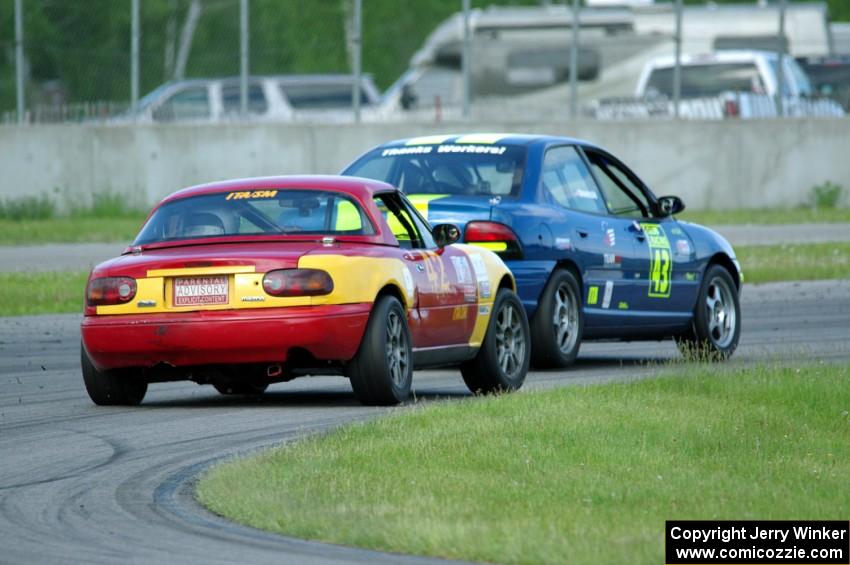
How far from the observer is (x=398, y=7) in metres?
34.8

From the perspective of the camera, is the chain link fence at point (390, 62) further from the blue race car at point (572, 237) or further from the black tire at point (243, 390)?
the black tire at point (243, 390)

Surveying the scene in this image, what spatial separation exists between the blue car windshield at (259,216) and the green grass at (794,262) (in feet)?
35.1

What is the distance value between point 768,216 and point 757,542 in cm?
2178

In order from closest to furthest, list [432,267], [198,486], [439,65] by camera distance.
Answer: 1. [198,486]
2. [432,267]
3. [439,65]

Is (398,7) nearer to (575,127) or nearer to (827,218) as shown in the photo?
(575,127)

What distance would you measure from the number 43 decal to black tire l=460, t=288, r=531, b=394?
1.96 meters

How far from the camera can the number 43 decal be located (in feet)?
45.1

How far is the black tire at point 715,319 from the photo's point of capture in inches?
556

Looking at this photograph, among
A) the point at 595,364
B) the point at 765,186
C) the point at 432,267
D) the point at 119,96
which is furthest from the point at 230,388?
the point at 765,186

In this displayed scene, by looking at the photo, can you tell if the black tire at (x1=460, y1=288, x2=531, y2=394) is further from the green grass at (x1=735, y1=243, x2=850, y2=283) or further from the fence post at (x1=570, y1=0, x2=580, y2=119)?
the fence post at (x1=570, y1=0, x2=580, y2=119)

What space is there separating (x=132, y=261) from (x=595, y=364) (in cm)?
444

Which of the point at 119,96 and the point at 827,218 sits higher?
the point at 119,96

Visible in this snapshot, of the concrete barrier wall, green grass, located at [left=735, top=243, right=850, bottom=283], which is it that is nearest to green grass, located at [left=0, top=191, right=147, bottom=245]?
the concrete barrier wall

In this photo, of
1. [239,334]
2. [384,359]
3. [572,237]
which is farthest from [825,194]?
[239,334]
